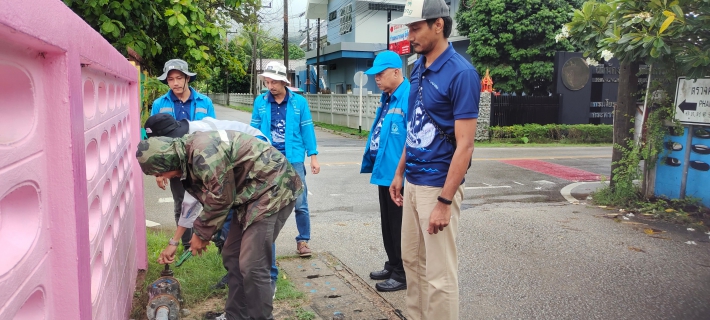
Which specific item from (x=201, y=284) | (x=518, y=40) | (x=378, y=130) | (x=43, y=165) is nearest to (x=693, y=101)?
(x=378, y=130)

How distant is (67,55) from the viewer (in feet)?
5.05

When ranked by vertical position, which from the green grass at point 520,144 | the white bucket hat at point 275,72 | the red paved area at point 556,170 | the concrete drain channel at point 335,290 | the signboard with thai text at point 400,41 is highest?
the signboard with thai text at point 400,41

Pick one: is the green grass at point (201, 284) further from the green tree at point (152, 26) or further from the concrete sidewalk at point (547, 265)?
the green tree at point (152, 26)

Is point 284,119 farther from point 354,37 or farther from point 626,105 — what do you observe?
point 354,37

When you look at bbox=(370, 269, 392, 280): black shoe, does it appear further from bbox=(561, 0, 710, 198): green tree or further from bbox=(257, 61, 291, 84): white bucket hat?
bbox=(561, 0, 710, 198): green tree

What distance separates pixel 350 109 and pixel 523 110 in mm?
7750

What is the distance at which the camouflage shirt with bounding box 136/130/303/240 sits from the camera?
112 inches

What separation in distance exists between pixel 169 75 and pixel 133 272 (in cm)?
185

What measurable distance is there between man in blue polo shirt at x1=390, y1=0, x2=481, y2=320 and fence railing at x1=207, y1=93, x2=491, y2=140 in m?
14.0

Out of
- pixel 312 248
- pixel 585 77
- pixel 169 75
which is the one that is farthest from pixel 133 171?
pixel 585 77

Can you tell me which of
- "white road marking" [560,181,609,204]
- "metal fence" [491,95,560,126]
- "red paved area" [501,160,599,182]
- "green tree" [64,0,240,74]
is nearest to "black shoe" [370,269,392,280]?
"green tree" [64,0,240,74]

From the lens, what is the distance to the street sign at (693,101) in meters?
6.28

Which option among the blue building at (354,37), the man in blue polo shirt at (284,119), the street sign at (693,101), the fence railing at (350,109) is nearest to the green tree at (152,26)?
the man in blue polo shirt at (284,119)

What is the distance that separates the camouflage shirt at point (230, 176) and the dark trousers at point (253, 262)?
0.07m
